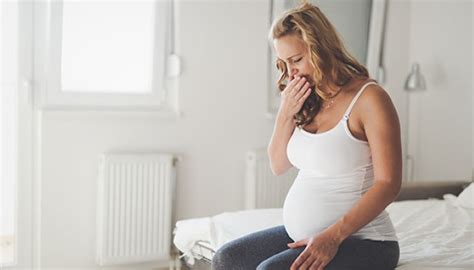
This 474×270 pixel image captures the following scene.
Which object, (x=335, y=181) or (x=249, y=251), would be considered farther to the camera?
(x=249, y=251)

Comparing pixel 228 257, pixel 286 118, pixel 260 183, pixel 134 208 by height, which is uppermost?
pixel 286 118

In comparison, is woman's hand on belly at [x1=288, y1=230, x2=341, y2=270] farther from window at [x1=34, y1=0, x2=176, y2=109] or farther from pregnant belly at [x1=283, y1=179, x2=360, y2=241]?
window at [x1=34, y1=0, x2=176, y2=109]

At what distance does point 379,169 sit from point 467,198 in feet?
5.21

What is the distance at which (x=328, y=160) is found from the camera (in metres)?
1.47

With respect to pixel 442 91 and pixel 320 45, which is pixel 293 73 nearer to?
pixel 320 45

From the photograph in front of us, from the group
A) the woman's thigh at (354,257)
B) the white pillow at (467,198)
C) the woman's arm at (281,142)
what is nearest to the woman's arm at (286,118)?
the woman's arm at (281,142)

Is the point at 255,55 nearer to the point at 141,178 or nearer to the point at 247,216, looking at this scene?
the point at 141,178

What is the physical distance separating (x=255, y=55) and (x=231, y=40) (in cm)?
18

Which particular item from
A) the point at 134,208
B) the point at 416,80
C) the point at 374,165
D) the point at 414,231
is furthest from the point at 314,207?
the point at 416,80

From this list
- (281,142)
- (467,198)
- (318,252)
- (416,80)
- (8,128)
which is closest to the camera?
(318,252)

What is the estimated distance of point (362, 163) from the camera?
58.0 inches

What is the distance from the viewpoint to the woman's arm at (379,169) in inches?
55.1

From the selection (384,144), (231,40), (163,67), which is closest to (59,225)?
(163,67)

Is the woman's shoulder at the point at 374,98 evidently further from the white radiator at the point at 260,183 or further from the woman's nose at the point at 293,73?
the white radiator at the point at 260,183
